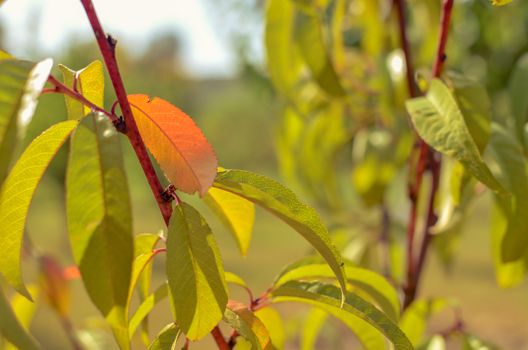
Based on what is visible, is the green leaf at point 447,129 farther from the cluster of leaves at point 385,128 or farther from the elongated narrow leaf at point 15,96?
the elongated narrow leaf at point 15,96

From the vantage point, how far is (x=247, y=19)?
369 centimetres

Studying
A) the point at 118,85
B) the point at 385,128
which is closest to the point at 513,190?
the point at 118,85

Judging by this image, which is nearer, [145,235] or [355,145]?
[145,235]

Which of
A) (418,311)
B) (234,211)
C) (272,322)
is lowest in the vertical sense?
(418,311)

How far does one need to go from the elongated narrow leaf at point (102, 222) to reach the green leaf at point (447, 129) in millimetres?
241

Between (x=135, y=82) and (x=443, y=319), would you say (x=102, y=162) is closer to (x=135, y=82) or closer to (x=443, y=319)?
(x=443, y=319)

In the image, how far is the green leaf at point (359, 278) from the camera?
0.48m

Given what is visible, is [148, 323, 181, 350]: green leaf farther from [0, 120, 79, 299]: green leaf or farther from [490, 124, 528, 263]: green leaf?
[490, 124, 528, 263]: green leaf

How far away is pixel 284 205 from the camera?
1.17 ft

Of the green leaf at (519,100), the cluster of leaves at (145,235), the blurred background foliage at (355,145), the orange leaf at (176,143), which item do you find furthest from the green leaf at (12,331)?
the green leaf at (519,100)

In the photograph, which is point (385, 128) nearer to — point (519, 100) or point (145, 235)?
point (519, 100)

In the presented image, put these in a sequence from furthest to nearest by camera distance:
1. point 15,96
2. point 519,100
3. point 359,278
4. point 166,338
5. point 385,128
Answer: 1. point 385,128
2. point 519,100
3. point 359,278
4. point 166,338
5. point 15,96

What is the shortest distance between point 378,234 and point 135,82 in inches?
321

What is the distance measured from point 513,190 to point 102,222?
0.39m
